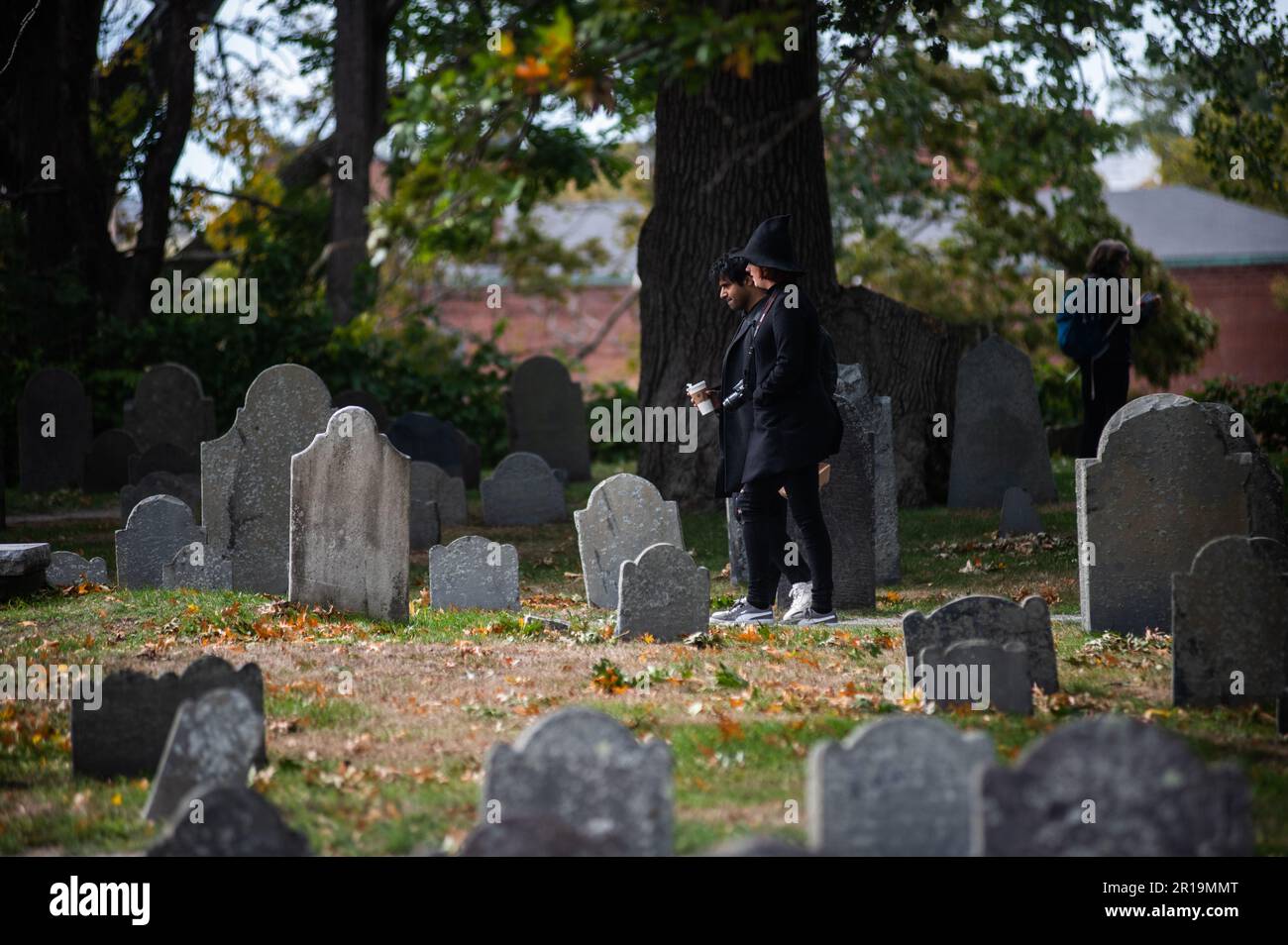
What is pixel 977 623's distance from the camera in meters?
6.23

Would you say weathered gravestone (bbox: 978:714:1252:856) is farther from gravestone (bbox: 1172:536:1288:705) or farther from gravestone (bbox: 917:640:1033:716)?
gravestone (bbox: 1172:536:1288:705)

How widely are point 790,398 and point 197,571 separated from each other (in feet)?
14.0

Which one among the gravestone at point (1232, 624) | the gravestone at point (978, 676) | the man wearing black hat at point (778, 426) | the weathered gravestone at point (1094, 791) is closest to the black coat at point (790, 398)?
the man wearing black hat at point (778, 426)

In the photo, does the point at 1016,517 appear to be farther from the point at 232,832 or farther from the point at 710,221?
the point at 232,832

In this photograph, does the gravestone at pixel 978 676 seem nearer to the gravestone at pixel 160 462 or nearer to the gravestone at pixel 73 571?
the gravestone at pixel 73 571

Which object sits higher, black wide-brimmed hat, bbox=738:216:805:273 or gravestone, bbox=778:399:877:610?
black wide-brimmed hat, bbox=738:216:805:273

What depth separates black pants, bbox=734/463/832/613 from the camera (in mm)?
8289

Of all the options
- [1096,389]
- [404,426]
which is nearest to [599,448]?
[404,426]

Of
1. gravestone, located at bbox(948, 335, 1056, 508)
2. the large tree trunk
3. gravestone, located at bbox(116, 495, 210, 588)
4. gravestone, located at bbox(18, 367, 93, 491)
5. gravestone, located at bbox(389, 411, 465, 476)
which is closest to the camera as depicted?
gravestone, located at bbox(116, 495, 210, 588)

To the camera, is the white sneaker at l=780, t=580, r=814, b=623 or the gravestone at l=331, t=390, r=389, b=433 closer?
the white sneaker at l=780, t=580, r=814, b=623

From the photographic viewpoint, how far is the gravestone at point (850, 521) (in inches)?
358

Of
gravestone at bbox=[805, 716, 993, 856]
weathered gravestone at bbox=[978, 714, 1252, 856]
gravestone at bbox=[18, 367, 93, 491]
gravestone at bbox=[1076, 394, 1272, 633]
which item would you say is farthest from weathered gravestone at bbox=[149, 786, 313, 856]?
gravestone at bbox=[18, 367, 93, 491]

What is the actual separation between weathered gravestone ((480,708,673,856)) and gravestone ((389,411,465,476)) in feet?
40.9

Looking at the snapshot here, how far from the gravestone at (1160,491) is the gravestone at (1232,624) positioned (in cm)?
172
